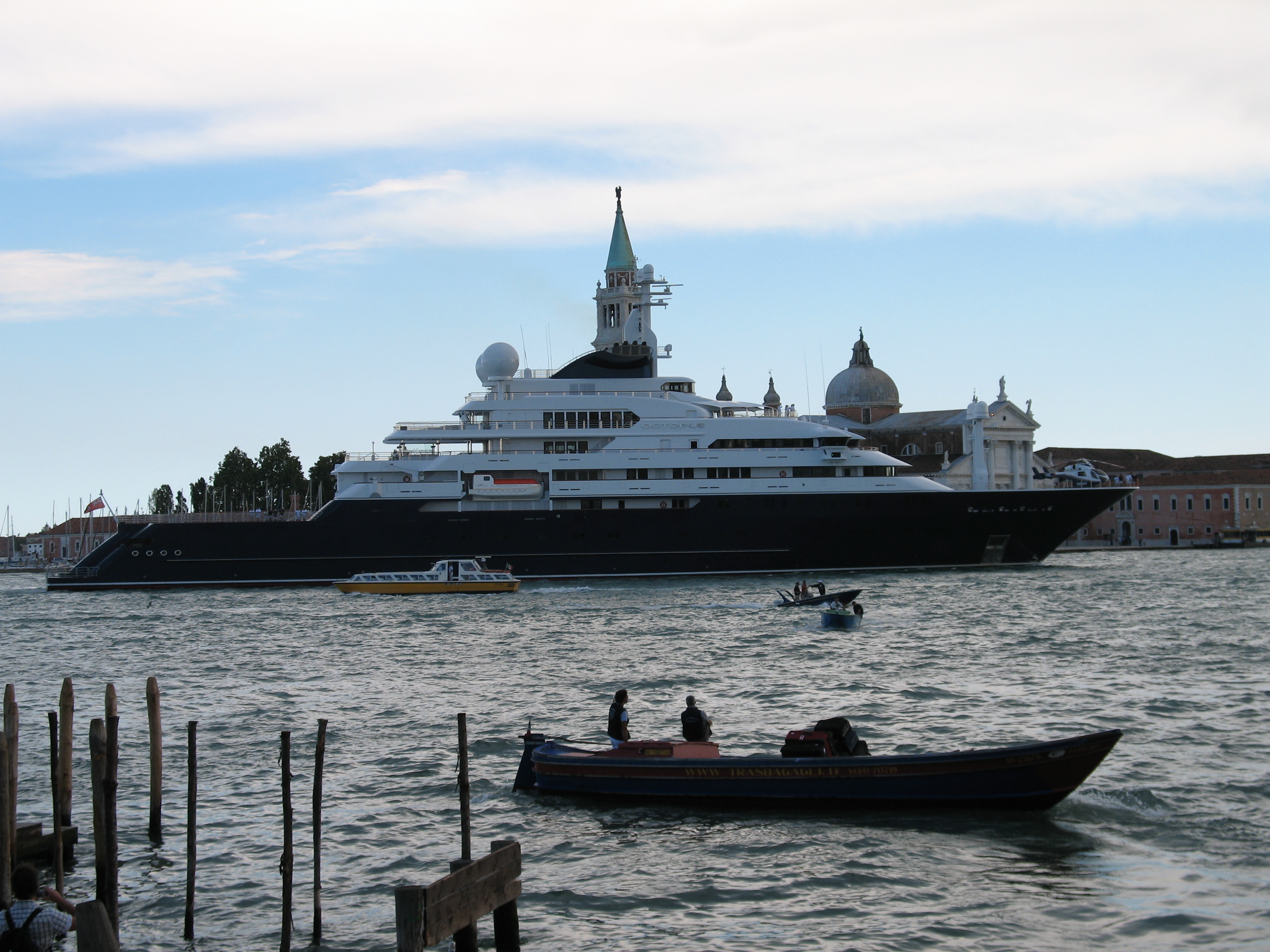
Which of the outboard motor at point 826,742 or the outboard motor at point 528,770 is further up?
the outboard motor at point 826,742

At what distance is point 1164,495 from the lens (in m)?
109

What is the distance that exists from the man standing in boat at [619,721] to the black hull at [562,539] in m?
34.9

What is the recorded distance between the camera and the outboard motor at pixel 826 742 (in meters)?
15.3

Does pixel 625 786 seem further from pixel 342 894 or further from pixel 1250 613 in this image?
pixel 1250 613

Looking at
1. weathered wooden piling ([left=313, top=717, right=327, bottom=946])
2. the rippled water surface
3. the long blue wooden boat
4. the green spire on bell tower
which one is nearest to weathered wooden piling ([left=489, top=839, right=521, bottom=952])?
the rippled water surface

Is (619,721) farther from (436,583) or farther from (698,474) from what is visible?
Result: (698,474)

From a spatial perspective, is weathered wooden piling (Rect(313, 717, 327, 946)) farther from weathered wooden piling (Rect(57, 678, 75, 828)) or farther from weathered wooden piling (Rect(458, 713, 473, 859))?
weathered wooden piling (Rect(57, 678, 75, 828))

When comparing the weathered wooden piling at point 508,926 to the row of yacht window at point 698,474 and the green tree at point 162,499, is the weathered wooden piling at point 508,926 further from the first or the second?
the green tree at point 162,499

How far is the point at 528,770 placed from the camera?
54.6ft

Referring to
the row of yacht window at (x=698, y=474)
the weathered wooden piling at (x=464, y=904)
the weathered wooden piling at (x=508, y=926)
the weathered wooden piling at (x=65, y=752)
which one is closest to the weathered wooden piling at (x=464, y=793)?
the weathered wooden piling at (x=464, y=904)

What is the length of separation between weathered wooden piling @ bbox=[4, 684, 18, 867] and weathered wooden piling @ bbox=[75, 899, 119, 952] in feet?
8.26

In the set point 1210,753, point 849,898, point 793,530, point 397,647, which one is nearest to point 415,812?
point 849,898

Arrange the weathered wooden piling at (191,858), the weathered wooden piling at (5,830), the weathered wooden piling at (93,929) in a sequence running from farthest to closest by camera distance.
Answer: the weathered wooden piling at (191,858) < the weathered wooden piling at (5,830) < the weathered wooden piling at (93,929)

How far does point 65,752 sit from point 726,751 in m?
8.71
